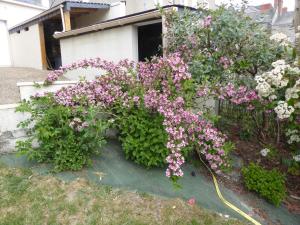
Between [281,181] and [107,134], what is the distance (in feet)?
9.33

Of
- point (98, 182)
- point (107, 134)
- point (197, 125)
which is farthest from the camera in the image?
point (107, 134)

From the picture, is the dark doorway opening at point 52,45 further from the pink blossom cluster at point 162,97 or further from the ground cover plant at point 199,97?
the pink blossom cluster at point 162,97

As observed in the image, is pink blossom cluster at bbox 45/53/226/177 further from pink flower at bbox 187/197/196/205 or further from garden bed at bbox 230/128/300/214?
garden bed at bbox 230/128/300/214

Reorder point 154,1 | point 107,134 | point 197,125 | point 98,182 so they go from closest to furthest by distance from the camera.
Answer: point 98,182 < point 197,125 < point 107,134 < point 154,1

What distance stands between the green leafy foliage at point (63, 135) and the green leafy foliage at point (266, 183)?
2325 mm

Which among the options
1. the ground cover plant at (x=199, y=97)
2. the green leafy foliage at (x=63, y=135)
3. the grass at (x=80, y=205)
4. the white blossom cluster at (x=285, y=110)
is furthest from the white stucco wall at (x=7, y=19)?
the white blossom cluster at (x=285, y=110)

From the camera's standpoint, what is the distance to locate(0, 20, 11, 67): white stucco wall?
1273 cm

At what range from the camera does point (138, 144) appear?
12.2 ft

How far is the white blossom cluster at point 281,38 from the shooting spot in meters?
4.14

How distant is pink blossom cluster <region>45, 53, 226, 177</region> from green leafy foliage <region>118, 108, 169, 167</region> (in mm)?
185

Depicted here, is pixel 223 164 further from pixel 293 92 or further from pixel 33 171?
pixel 33 171

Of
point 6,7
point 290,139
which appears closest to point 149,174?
point 290,139

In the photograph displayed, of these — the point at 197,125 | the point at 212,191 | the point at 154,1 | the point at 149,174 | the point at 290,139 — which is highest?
the point at 154,1

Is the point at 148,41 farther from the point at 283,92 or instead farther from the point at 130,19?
the point at 283,92
